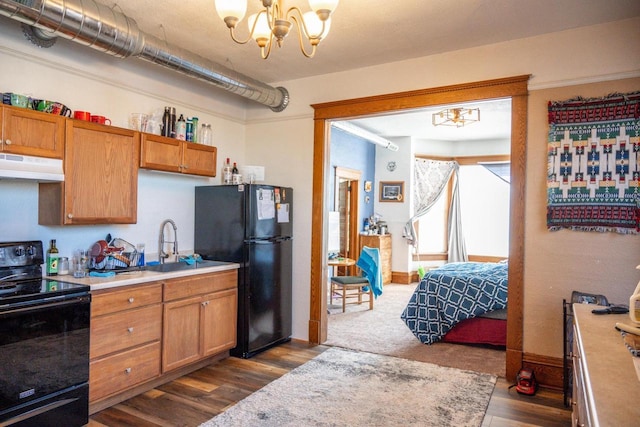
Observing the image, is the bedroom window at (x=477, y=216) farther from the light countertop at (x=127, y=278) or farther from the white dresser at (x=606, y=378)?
the white dresser at (x=606, y=378)

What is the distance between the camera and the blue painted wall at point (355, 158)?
22.4ft

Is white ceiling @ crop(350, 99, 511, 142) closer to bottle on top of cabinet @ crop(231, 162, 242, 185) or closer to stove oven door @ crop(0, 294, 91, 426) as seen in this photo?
bottle on top of cabinet @ crop(231, 162, 242, 185)

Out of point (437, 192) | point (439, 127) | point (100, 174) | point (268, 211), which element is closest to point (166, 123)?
point (100, 174)

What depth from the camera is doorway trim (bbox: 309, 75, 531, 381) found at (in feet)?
10.8

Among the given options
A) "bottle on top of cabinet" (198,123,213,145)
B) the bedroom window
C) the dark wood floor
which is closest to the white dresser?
the dark wood floor

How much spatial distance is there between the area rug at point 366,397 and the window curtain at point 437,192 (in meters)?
4.74

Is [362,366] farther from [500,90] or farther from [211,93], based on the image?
[211,93]

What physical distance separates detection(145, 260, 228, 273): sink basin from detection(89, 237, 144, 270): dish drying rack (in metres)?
0.14

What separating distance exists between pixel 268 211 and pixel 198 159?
0.81 m

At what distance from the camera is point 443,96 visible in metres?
3.61

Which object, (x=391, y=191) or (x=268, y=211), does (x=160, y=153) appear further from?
(x=391, y=191)

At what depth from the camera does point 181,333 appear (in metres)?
3.28

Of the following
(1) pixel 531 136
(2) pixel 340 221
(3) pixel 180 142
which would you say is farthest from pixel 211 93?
(2) pixel 340 221

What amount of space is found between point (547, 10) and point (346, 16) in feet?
4.50
